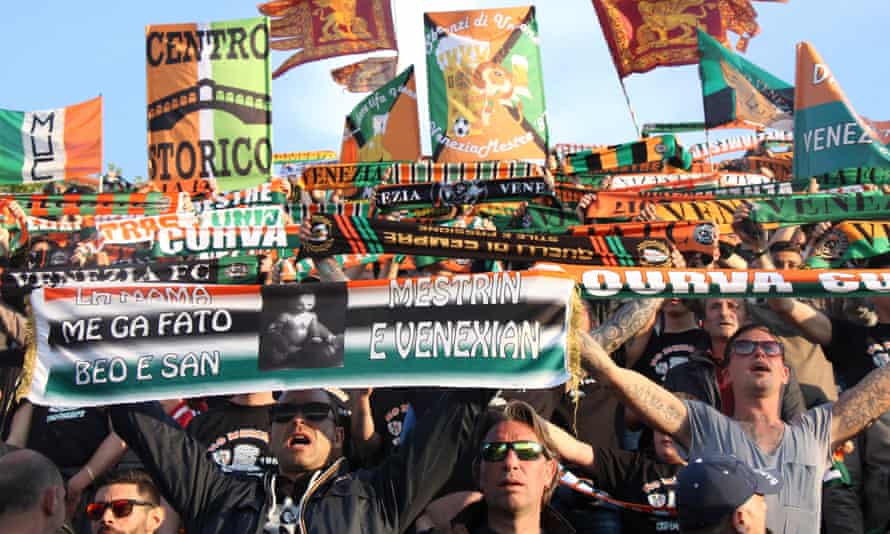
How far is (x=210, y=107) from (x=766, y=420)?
8.17 meters

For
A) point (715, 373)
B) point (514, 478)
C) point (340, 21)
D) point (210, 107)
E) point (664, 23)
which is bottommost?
point (514, 478)

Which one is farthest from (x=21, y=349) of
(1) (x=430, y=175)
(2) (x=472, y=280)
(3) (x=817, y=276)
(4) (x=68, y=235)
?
(1) (x=430, y=175)

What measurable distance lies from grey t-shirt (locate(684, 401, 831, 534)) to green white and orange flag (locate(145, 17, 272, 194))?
7.35 metres

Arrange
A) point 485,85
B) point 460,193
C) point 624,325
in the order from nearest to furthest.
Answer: point 624,325
point 460,193
point 485,85

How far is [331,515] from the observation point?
4.18m

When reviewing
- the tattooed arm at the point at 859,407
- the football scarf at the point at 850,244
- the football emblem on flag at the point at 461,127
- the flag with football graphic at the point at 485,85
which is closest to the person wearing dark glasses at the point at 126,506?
the tattooed arm at the point at 859,407

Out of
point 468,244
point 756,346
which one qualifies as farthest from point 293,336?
point 756,346

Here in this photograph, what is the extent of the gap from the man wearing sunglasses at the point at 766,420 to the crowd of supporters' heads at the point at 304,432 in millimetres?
1203

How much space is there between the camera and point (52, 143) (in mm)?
12672

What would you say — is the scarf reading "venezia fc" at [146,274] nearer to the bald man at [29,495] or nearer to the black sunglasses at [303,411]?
the black sunglasses at [303,411]

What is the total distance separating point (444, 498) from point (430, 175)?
7312 millimetres

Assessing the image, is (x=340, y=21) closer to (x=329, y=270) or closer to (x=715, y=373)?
(x=329, y=270)

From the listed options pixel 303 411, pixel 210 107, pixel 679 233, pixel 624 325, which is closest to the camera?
pixel 303 411

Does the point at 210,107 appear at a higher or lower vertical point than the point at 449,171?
higher
